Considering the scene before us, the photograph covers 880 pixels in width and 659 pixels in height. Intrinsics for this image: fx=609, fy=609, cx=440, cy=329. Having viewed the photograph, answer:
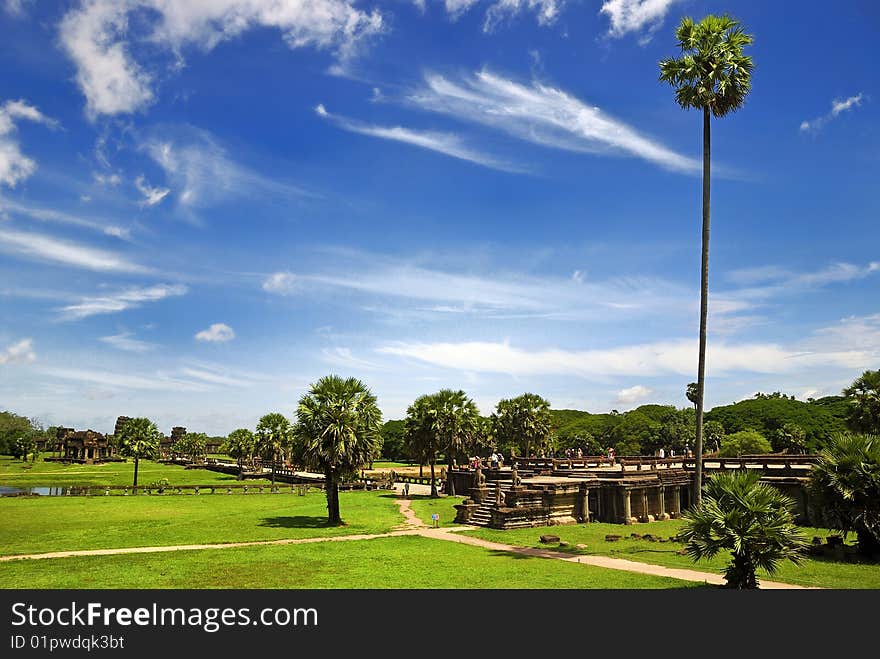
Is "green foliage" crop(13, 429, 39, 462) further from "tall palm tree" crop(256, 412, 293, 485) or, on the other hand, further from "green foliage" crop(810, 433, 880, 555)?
"green foliage" crop(810, 433, 880, 555)

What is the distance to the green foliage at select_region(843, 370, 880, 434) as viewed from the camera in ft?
144

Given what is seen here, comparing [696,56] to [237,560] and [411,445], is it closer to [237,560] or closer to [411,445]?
[237,560]

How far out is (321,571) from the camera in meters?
20.6

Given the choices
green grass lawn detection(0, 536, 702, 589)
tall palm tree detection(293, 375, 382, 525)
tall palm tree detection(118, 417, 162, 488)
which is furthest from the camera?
tall palm tree detection(118, 417, 162, 488)

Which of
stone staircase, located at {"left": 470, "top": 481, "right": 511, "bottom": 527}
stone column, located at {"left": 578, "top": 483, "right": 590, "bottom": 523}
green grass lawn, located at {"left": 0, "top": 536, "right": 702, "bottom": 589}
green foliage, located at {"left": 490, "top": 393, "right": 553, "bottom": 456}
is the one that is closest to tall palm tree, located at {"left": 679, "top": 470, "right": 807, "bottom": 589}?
green grass lawn, located at {"left": 0, "top": 536, "right": 702, "bottom": 589}

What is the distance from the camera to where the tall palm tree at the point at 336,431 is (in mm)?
33812

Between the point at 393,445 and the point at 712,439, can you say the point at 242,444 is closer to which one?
the point at 393,445

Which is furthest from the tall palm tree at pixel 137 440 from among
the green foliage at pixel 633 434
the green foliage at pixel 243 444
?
the green foliage at pixel 633 434

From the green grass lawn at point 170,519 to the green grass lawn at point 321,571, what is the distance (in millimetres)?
4643

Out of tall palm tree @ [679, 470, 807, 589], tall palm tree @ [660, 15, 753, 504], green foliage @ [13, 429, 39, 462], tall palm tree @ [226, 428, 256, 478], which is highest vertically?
tall palm tree @ [660, 15, 753, 504]

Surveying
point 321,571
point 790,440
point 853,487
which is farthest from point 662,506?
point 790,440

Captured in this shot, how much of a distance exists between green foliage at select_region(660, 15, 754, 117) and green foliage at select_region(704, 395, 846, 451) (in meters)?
71.3

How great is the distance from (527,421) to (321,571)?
5284 cm

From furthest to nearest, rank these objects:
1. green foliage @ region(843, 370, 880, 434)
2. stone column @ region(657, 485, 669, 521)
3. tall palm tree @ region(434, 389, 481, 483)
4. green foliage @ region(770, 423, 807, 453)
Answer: green foliage @ region(770, 423, 807, 453), tall palm tree @ region(434, 389, 481, 483), green foliage @ region(843, 370, 880, 434), stone column @ region(657, 485, 669, 521)
